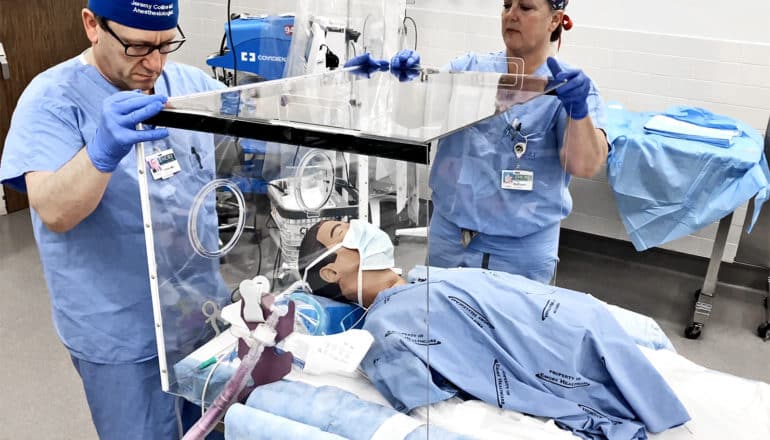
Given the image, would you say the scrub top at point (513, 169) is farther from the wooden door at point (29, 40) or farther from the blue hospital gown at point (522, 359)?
the wooden door at point (29, 40)

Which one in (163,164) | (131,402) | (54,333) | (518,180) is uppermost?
(163,164)

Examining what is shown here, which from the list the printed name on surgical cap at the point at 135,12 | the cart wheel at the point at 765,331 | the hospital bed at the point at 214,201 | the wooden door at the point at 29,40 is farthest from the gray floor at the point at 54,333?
the printed name on surgical cap at the point at 135,12

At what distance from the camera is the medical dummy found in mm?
1233

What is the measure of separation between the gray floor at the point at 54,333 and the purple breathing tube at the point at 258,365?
1333mm

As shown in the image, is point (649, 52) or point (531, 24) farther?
point (649, 52)

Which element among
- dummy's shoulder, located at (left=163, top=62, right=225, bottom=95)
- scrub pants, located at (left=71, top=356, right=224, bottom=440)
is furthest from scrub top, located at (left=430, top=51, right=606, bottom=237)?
scrub pants, located at (left=71, top=356, right=224, bottom=440)

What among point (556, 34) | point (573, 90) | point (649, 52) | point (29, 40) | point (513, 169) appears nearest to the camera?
point (573, 90)

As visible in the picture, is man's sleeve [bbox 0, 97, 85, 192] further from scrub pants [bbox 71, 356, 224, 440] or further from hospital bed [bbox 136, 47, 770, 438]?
scrub pants [bbox 71, 356, 224, 440]

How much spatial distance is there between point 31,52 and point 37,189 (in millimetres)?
3336

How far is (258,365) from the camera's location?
3.80ft

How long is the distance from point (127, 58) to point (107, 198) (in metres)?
0.29

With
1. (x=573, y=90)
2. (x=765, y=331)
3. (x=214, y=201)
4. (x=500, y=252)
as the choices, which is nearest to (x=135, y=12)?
(x=214, y=201)

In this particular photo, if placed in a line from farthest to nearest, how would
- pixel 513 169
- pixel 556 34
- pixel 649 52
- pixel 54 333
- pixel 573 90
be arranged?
pixel 649 52 → pixel 54 333 → pixel 556 34 → pixel 513 169 → pixel 573 90

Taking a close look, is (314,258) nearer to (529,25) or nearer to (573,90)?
(573,90)
